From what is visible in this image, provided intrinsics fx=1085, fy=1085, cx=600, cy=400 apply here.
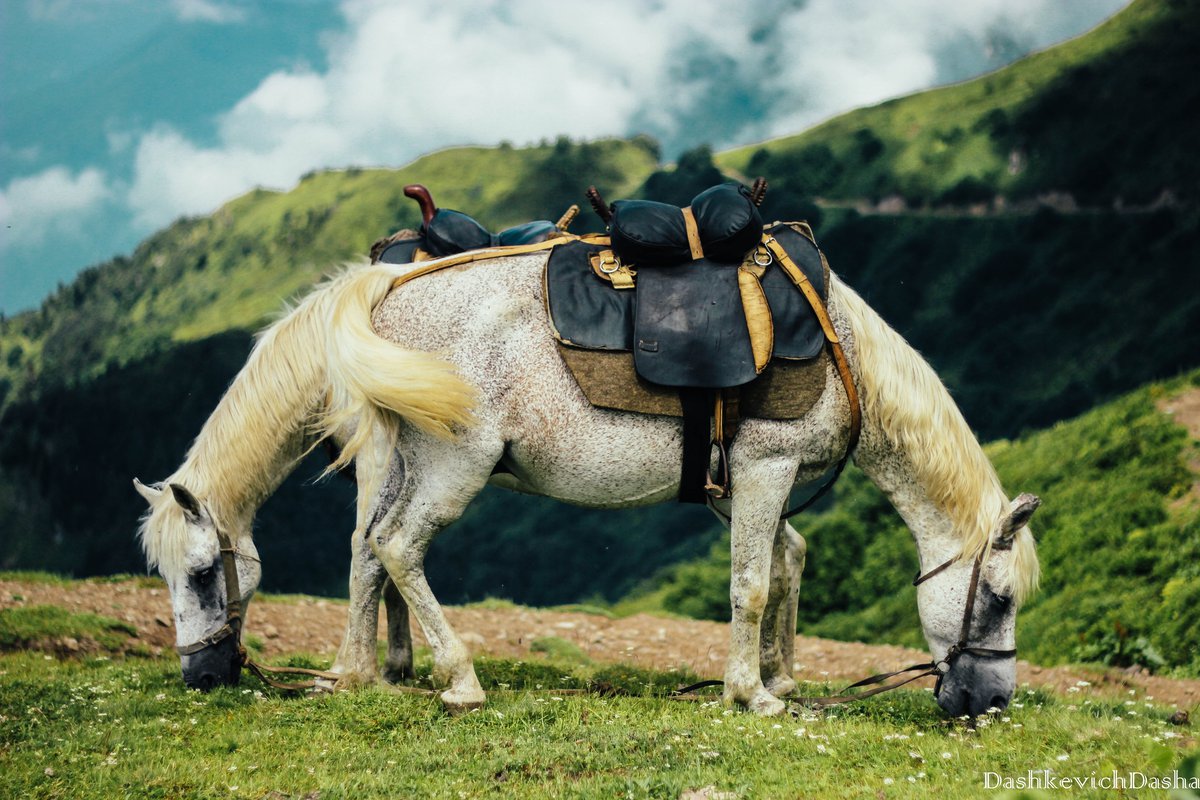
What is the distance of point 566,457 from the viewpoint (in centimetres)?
624

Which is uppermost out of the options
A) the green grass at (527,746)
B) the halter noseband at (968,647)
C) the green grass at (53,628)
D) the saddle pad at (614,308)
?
the saddle pad at (614,308)

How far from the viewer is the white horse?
20.0 ft

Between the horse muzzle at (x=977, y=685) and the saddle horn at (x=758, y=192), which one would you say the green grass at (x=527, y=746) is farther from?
the saddle horn at (x=758, y=192)

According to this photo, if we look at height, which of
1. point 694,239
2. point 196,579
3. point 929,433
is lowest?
point 196,579

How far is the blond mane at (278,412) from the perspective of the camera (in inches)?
251

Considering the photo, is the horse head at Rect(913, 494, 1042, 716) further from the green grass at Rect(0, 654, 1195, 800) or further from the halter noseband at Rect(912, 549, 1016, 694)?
the green grass at Rect(0, 654, 1195, 800)

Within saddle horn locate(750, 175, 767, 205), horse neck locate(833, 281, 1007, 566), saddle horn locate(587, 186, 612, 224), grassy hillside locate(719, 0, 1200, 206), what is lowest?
horse neck locate(833, 281, 1007, 566)

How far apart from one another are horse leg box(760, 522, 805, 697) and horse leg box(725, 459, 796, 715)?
1.73ft

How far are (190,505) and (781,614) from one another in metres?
3.80

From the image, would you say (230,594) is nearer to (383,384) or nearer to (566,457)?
(383,384)

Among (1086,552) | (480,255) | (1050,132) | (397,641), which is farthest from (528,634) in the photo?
(1050,132)

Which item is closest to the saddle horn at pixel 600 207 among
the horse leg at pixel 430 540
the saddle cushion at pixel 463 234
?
the saddle cushion at pixel 463 234

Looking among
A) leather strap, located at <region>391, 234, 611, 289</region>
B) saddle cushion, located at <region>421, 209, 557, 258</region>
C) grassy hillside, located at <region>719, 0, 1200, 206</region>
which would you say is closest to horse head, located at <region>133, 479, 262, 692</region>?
leather strap, located at <region>391, 234, 611, 289</region>

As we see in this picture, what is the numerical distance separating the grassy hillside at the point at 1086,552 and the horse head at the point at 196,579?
25.3ft
